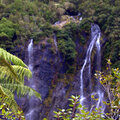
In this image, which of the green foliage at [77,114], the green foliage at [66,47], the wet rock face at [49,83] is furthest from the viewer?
the green foliage at [66,47]

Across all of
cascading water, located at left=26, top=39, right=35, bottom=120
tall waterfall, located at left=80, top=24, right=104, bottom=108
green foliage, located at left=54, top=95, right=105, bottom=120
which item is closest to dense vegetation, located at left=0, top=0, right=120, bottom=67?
tall waterfall, located at left=80, top=24, right=104, bottom=108

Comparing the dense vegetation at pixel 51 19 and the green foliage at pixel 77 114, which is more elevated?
the dense vegetation at pixel 51 19

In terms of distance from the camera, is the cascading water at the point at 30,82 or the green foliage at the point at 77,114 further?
the cascading water at the point at 30,82

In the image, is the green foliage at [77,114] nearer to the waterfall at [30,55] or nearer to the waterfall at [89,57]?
the waterfall at [89,57]

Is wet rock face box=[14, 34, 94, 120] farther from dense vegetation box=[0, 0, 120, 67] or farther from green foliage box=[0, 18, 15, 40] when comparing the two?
green foliage box=[0, 18, 15, 40]

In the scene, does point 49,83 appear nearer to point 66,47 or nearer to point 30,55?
point 30,55

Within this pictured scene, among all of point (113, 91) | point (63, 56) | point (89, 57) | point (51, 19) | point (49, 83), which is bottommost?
point (49, 83)

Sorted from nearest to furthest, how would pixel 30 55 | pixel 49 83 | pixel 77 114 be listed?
pixel 77 114 → pixel 49 83 → pixel 30 55

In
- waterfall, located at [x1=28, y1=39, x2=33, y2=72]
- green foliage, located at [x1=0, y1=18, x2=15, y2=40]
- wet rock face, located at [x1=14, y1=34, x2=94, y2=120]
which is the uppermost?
green foliage, located at [x1=0, y1=18, x2=15, y2=40]

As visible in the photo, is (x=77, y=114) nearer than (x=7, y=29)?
Yes

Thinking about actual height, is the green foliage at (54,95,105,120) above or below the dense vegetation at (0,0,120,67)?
below

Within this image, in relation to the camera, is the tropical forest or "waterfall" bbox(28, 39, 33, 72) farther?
"waterfall" bbox(28, 39, 33, 72)

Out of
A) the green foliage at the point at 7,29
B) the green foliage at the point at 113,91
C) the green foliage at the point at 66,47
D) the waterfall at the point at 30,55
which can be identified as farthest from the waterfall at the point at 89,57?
the green foliage at the point at 113,91

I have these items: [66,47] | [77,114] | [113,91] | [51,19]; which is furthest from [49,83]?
[77,114]
